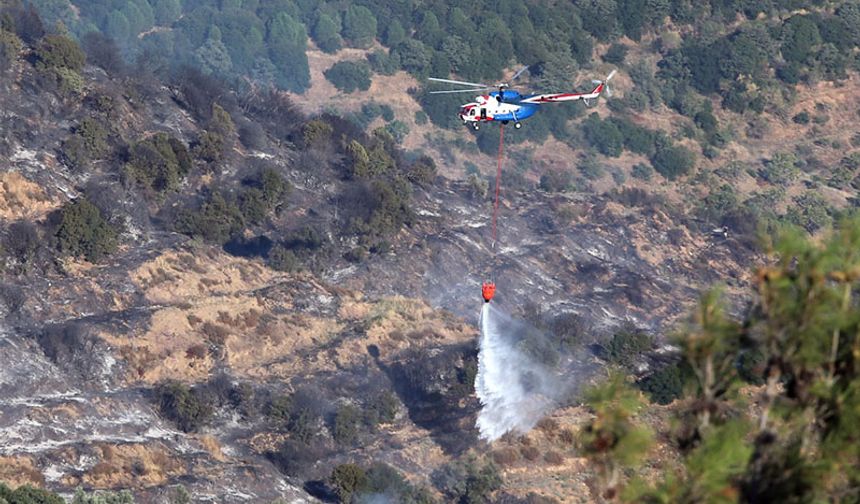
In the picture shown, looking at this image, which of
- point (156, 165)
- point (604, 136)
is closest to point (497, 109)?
point (156, 165)

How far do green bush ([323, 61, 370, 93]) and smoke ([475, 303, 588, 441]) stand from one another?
5577 cm

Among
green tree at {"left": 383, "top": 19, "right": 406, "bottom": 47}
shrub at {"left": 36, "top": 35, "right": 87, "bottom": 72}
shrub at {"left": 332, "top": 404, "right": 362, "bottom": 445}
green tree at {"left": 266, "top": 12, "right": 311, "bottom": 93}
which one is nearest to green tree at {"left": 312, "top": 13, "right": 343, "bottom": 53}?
green tree at {"left": 266, "top": 12, "right": 311, "bottom": 93}

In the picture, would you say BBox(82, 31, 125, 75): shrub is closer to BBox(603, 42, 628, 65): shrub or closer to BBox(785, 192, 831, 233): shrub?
BBox(785, 192, 831, 233): shrub

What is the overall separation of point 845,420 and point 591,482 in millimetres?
37432

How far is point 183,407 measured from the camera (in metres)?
57.5

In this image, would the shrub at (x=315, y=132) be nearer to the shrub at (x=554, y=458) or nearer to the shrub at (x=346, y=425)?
the shrub at (x=346, y=425)

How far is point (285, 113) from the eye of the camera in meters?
93.4

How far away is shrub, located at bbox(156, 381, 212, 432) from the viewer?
57.5 metres

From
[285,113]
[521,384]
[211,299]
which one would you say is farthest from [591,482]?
[285,113]

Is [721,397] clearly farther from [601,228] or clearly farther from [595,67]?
[595,67]

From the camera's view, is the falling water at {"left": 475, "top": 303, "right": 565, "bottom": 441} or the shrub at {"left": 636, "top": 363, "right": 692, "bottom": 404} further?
the shrub at {"left": 636, "top": 363, "right": 692, "bottom": 404}

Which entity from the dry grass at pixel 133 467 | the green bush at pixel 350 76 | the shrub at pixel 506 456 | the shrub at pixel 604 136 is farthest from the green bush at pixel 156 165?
the shrub at pixel 604 136

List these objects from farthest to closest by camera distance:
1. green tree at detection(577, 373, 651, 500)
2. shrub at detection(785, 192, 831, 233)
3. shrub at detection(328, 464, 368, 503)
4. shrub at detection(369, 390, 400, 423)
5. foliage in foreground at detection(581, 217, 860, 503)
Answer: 1. shrub at detection(785, 192, 831, 233)
2. shrub at detection(369, 390, 400, 423)
3. shrub at detection(328, 464, 368, 503)
4. green tree at detection(577, 373, 651, 500)
5. foliage in foreground at detection(581, 217, 860, 503)

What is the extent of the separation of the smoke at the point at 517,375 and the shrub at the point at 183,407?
42.1 feet
